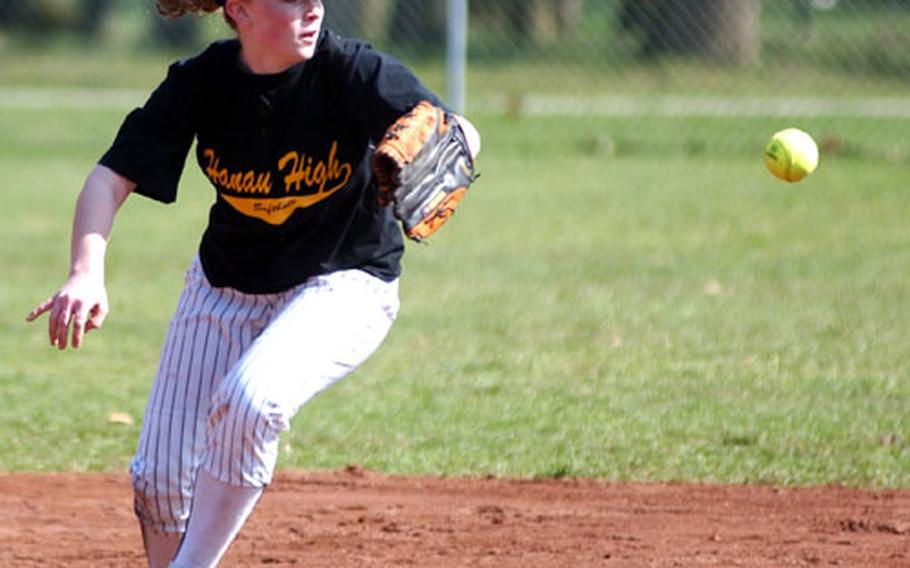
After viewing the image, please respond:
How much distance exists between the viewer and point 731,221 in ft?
35.5

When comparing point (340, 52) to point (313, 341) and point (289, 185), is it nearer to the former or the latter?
point (289, 185)

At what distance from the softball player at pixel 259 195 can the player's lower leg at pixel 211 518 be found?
0.13 metres

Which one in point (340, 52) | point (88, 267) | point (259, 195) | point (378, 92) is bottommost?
point (88, 267)

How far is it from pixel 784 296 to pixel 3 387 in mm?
3894

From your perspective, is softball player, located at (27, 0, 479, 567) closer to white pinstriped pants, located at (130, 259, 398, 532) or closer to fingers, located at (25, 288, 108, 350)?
white pinstriped pants, located at (130, 259, 398, 532)

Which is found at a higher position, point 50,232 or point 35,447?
point 50,232

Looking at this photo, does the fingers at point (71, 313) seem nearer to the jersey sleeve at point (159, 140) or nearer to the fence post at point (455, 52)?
the jersey sleeve at point (159, 140)

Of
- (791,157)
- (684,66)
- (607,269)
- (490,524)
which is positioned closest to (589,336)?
(607,269)

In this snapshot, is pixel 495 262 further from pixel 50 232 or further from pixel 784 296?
pixel 50 232

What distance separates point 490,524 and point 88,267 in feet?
5.81

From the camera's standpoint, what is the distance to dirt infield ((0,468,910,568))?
4.57 m

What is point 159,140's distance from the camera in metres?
3.92

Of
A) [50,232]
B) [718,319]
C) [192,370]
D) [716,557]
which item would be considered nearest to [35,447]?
[192,370]

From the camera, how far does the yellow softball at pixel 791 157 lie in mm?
5277
